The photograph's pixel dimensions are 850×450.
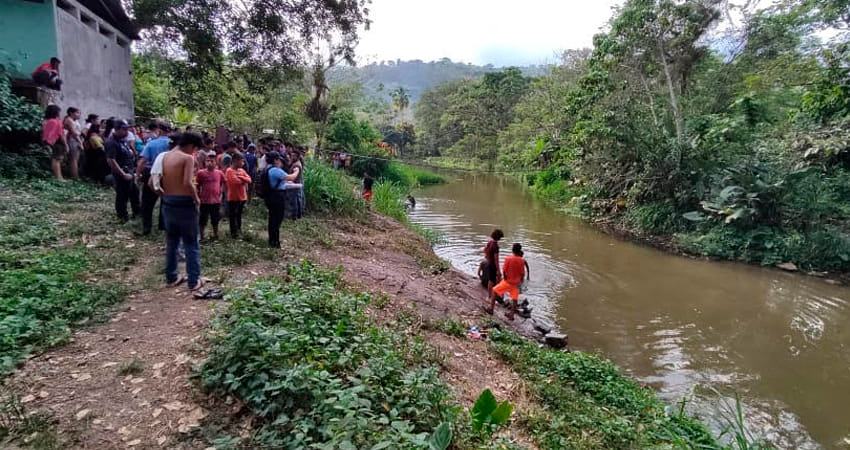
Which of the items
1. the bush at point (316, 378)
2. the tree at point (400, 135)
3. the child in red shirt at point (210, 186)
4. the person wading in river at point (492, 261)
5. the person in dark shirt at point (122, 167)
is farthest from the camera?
the tree at point (400, 135)

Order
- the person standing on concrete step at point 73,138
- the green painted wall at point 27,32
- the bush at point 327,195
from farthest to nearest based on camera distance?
the bush at point 327,195
the green painted wall at point 27,32
the person standing on concrete step at point 73,138

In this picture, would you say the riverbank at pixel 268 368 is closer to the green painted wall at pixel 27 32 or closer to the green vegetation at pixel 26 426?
the green vegetation at pixel 26 426

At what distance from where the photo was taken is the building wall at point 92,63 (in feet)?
36.6

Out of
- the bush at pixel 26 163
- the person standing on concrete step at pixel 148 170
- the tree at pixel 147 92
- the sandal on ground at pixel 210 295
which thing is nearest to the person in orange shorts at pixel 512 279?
the sandal on ground at pixel 210 295

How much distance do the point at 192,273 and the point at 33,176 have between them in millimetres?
6643

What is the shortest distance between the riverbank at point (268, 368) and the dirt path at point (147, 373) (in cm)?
1

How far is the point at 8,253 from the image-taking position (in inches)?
220

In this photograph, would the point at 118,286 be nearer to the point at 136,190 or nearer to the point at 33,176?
the point at 136,190

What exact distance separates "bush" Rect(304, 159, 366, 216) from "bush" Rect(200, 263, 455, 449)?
7.24 metres

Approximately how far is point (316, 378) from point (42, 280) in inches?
138

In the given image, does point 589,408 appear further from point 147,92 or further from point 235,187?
point 147,92

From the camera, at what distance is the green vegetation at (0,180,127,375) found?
3992mm

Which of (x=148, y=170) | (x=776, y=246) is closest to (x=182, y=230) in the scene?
(x=148, y=170)

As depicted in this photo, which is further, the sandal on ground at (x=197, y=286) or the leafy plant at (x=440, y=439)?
the sandal on ground at (x=197, y=286)
